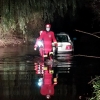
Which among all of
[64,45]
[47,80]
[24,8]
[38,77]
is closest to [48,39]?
[38,77]

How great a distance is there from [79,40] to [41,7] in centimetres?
1478

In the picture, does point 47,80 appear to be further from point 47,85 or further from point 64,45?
point 64,45

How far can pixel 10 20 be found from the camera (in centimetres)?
2089

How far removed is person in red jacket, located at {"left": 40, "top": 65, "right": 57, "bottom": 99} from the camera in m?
9.98

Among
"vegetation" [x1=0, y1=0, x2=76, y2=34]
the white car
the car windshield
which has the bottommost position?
the white car

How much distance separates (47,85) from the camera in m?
10.9

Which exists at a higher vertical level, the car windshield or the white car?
the car windshield

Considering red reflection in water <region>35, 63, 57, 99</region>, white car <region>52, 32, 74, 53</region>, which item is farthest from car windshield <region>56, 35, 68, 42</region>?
red reflection in water <region>35, 63, 57, 99</region>

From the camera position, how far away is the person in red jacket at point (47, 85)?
32.8 ft

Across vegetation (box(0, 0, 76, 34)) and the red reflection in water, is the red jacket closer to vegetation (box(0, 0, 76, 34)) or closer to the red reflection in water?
the red reflection in water

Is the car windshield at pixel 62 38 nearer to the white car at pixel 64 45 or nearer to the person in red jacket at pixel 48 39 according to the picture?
the white car at pixel 64 45

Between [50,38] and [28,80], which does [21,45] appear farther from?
[28,80]

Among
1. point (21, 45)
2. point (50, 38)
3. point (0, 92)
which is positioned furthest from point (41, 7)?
point (0, 92)

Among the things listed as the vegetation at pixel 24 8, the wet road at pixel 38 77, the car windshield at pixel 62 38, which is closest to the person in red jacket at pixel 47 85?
the wet road at pixel 38 77
